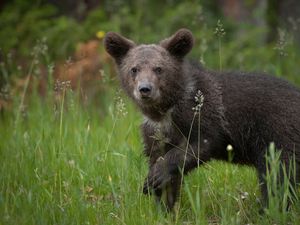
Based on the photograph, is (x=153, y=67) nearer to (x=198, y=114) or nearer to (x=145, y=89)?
(x=145, y=89)

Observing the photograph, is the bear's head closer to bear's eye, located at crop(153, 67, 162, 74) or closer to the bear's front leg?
bear's eye, located at crop(153, 67, 162, 74)

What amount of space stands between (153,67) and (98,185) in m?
1.32

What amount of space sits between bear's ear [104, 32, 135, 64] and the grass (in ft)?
2.16

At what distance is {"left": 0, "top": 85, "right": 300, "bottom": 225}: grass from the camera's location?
586cm

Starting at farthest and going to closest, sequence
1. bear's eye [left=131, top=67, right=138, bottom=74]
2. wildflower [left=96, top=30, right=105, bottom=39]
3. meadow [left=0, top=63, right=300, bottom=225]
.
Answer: wildflower [left=96, top=30, right=105, bottom=39], bear's eye [left=131, top=67, right=138, bottom=74], meadow [left=0, top=63, right=300, bottom=225]

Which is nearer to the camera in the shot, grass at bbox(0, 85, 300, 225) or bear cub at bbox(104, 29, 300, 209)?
grass at bbox(0, 85, 300, 225)

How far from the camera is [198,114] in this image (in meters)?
6.57

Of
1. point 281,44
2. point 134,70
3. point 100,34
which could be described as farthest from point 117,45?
point 100,34

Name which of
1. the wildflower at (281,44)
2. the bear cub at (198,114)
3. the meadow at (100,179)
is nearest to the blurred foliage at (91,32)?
the meadow at (100,179)

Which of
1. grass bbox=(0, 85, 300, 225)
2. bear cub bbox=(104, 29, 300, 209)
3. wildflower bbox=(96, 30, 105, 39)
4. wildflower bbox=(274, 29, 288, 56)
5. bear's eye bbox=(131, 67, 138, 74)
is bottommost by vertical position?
grass bbox=(0, 85, 300, 225)

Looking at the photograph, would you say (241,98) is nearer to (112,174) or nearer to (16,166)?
(112,174)

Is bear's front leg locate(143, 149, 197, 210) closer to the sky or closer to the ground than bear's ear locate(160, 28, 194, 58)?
closer to the ground

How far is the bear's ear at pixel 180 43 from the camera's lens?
7.01m

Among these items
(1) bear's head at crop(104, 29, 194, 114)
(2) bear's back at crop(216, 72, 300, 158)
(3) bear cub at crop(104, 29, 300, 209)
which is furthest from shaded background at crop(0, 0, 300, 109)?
(2) bear's back at crop(216, 72, 300, 158)
